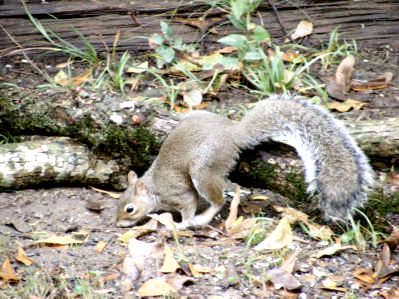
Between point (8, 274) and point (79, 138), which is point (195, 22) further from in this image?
point (8, 274)

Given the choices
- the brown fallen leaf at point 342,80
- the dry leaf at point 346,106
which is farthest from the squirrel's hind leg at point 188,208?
the brown fallen leaf at point 342,80

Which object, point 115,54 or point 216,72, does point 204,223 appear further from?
point 115,54

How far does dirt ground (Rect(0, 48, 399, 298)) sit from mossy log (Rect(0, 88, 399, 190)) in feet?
0.63

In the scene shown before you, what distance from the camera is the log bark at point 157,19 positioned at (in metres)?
5.83

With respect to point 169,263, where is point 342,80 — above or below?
above

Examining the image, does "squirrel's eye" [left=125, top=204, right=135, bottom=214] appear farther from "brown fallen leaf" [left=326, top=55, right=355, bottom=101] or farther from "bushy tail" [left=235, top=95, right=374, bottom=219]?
"brown fallen leaf" [left=326, top=55, right=355, bottom=101]

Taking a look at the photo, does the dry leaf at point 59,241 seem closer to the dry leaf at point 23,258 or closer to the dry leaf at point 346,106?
the dry leaf at point 23,258

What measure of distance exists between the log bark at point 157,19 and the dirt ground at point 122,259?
1.86 meters

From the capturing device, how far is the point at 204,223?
4.03m

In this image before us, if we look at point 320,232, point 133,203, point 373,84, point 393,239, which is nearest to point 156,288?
point 133,203

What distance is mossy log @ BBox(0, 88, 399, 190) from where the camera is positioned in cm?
431

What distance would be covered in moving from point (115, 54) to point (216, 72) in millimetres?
1363

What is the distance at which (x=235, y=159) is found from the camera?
3922 mm

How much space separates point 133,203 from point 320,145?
5.16ft
